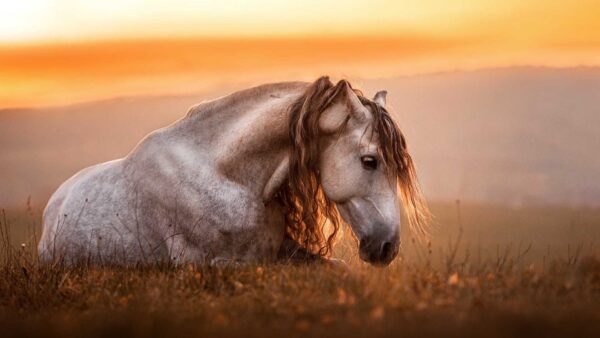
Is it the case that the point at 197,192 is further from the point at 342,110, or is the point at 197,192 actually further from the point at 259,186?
the point at 342,110

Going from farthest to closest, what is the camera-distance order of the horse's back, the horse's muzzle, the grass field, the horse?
the horse's back → the horse → the horse's muzzle → the grass field

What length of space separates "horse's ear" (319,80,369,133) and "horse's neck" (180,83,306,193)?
456 millimetres

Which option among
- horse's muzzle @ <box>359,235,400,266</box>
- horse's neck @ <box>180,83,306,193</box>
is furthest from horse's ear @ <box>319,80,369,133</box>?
horse's muzzle @ <box>359,235,400,266</box>

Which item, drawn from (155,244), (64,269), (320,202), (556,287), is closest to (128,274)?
(64,269)

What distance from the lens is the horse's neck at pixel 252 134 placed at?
9.20m

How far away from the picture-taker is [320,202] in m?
9.42

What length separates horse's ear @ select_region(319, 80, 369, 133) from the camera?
8.70m

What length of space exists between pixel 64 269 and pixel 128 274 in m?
0.87

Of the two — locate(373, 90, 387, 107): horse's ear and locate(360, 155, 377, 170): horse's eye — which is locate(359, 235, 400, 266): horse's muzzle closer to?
locate(360, 155, 377, 170): horse's eye

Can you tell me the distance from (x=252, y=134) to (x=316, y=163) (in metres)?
0.82

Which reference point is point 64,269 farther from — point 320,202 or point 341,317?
point 341,317

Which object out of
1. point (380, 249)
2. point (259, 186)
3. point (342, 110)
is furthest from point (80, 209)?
point (380, 249)

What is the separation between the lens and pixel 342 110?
28.8ft

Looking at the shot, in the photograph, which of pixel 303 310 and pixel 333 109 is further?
pixel 333 109
